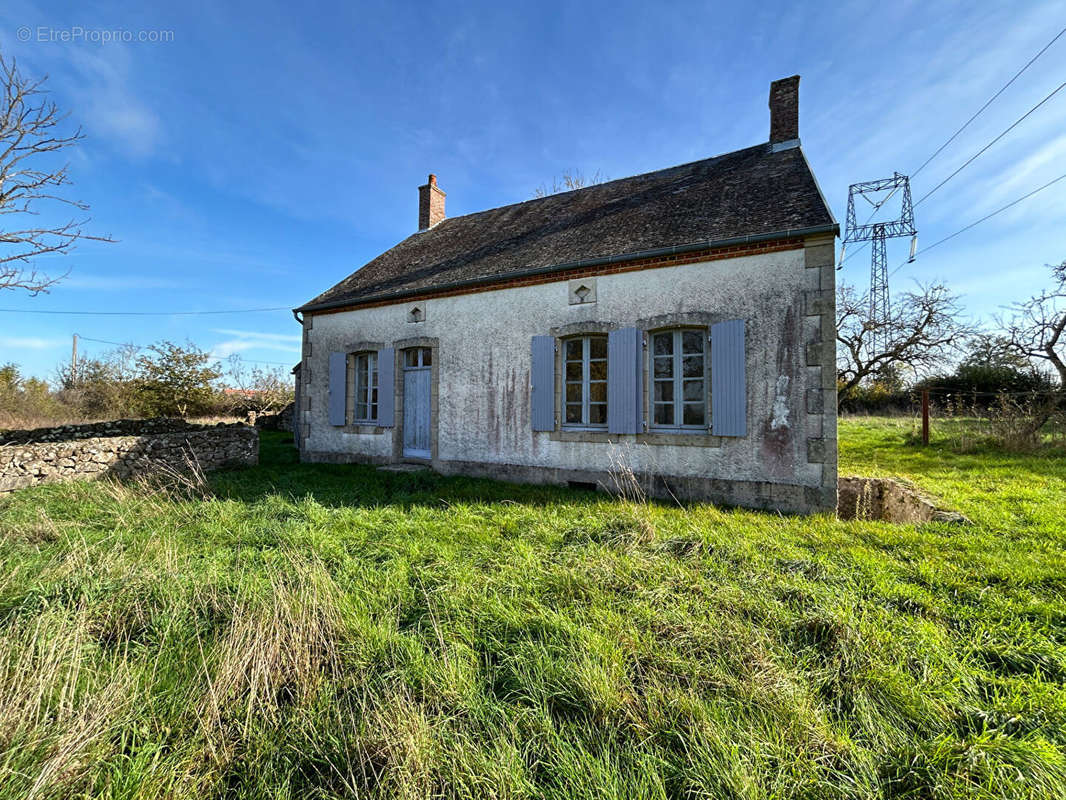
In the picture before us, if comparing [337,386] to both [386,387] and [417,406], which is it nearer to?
[386,387]

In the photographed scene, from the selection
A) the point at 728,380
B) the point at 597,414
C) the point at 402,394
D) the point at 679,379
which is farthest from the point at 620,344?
the point at 402,394

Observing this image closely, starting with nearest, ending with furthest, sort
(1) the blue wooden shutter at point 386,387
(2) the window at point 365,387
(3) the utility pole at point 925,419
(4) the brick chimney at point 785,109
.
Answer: (4) the brick chimney at point 785,109 < (1) the blue wooden shutter at point 386,387 < (2) the window at point 365,387 < (3) the utility pole at point 925,419

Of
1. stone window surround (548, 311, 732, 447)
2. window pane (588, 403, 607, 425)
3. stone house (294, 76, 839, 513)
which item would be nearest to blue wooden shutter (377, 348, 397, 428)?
stone house (294, 76, 839, 513)

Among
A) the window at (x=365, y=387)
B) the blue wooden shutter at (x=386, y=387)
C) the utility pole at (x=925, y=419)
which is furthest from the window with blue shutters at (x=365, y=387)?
the utility pole at (x=925, y=419)

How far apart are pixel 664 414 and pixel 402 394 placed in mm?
5159

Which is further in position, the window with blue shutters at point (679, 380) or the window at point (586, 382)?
the window at point (586, 382)

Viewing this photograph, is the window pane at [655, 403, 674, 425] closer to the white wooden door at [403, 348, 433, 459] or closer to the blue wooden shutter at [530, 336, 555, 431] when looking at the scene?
the blue wooden shutter at [530, 336, 555, 431]

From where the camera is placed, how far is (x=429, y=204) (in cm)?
1227

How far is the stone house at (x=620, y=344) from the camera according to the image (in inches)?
227

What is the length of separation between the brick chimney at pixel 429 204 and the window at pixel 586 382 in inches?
286

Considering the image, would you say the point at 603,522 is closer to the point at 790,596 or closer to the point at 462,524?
the point at 462,524

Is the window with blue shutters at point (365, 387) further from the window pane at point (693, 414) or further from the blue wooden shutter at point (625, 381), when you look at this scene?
the window pane at point (693, 414)

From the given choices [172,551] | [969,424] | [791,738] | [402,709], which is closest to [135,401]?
[172,551]

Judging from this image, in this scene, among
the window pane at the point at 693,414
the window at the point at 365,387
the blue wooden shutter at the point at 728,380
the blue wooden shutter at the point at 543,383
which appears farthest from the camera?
the window at the point at 365,387
